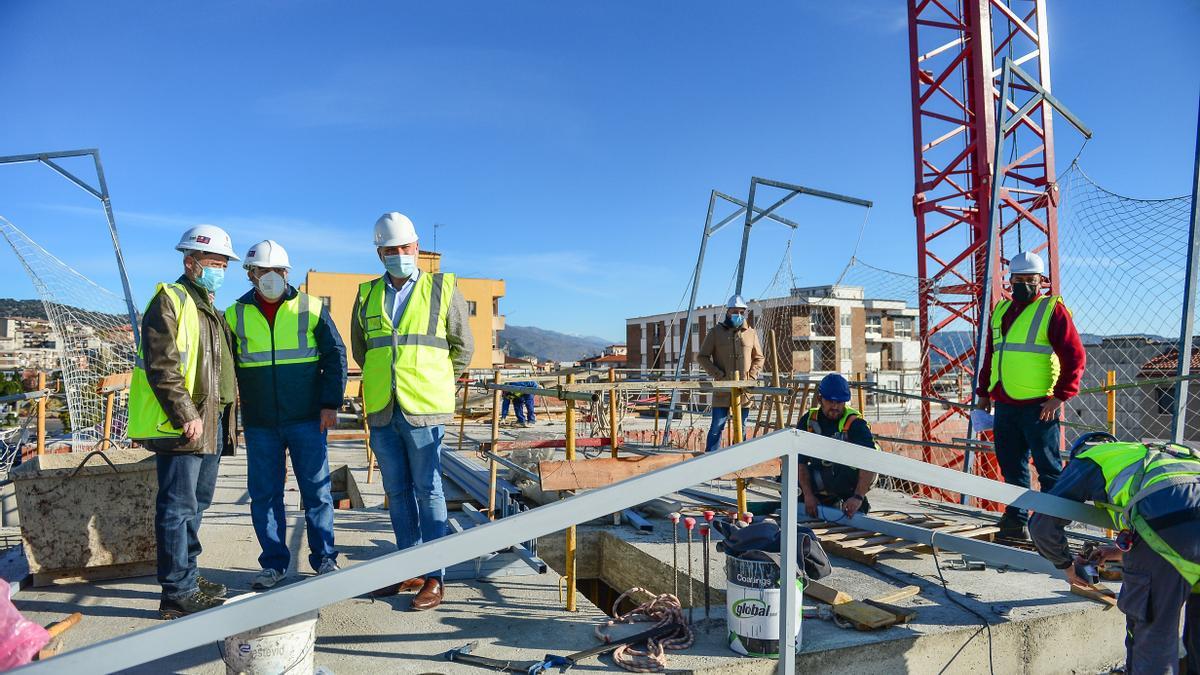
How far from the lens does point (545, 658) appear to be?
9.38 feet

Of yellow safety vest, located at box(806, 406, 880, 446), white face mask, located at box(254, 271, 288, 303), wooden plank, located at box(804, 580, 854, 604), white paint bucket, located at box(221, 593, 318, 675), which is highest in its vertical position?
white face mask, located at box(254, 271, 288, 303)

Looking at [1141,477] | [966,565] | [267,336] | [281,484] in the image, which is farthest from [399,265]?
[966,565]

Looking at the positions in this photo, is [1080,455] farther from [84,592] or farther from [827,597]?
[84,592]

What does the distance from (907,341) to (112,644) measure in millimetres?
78742

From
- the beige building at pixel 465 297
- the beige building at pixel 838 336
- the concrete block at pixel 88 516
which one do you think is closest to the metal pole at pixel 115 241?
the concrete block at pixel 88 516

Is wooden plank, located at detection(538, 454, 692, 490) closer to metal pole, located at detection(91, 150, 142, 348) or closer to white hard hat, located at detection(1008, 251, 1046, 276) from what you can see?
white hard hat, located at detection(1008, 251, 1046, 276)

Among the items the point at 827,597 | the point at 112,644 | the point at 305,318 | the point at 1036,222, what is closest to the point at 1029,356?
the point at 827,597

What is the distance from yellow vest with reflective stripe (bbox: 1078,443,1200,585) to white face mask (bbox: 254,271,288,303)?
13.4ft

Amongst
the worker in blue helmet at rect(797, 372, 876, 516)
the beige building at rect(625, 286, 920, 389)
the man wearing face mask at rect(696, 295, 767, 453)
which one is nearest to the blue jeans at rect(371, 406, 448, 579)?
the worker in blue helmet at rect(797, 372, 876, 516)

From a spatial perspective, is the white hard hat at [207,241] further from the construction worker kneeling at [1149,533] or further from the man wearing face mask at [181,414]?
the construction worker kneeling at [1149,533]

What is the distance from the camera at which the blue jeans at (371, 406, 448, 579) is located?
370 centimetres

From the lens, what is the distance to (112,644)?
1631 millimetres

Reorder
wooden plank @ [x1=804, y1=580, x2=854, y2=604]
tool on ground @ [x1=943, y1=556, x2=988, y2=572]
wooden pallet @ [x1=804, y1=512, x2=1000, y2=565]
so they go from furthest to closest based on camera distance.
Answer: wooden pallet @ [x1=804, y1=512, x2=1000, y2=565], tool on ground @ [x1=943, y1=556, x2=988, y2=572], wooden plank @ [x1=804, y1=580, x2=854, y2=604]

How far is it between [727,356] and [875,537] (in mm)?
3887
